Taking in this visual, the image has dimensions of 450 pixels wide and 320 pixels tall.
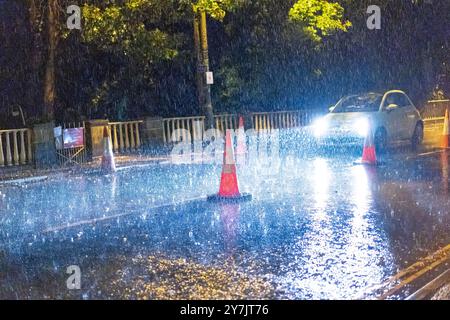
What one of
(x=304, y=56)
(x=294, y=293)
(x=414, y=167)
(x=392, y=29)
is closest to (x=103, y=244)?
(x=294, y=293)

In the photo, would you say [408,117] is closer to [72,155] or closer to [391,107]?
[391,107]

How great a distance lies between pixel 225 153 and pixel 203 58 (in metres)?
9.76

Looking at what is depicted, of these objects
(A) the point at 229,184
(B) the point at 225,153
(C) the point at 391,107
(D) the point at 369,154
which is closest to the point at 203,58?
(C) the point at 391,107

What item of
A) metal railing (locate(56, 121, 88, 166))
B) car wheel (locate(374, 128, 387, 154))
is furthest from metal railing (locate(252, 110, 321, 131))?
metal railing (locate(56, 121, 88, 166))

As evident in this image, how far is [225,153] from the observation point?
10.2 metres

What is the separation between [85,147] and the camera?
57.7ft

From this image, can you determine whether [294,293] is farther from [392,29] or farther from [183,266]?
[392,29]

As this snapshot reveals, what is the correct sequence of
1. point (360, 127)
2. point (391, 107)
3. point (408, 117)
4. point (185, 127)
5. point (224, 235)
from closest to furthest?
point (224, 235) < point (360, 127) < point (391, 107) < point (408, 117) < point (185, 127)

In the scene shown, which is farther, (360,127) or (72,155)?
(72,155)

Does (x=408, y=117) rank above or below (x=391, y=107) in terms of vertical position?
below

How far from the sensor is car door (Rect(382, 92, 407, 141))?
16.5 meters

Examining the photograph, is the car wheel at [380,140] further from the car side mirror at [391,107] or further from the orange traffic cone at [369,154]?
the orange traffic cone at [369,154]

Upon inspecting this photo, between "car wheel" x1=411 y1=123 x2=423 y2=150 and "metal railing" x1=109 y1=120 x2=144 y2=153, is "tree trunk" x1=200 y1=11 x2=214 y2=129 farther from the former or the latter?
"car wheel" x1=411 y1=123 x2=423 y2=150

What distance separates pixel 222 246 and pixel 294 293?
1826mm
